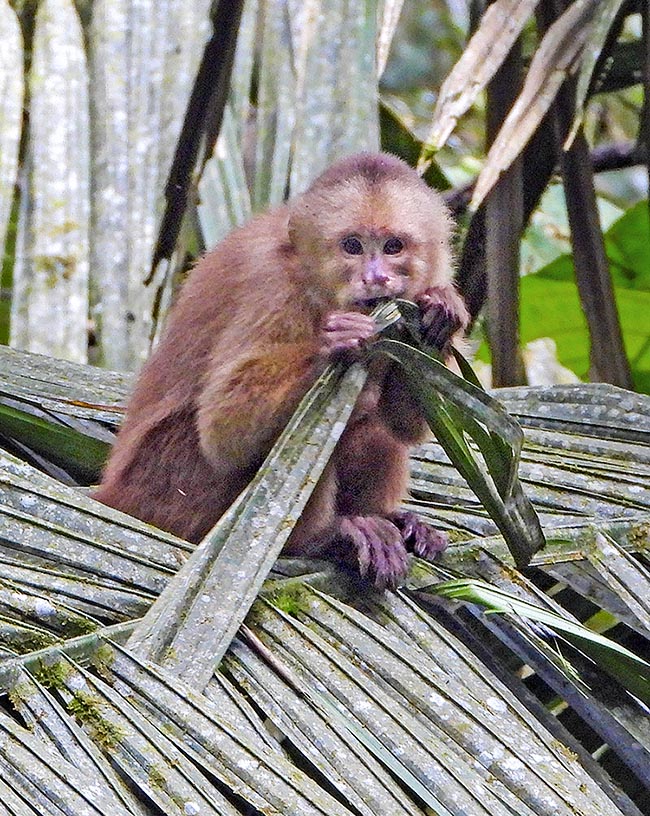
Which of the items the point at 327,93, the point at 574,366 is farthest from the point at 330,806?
the point at 574,366

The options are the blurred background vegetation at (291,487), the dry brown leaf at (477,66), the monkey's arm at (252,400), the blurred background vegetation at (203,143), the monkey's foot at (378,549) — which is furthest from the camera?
the blurred background vegetation at (203,143)

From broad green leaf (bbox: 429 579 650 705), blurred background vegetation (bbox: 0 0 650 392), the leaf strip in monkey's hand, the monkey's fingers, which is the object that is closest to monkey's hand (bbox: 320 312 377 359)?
the monkey's fingers

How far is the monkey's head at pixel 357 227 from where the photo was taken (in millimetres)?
3379

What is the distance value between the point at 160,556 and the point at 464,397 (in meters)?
0.60

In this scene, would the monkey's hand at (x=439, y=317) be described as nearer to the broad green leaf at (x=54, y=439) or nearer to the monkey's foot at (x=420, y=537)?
the monkey's foot at (x=420, y=537)

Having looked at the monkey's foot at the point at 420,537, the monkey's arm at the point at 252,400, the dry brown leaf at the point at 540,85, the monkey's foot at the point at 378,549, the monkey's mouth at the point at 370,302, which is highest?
the dry brown leaf at the point at 540,85

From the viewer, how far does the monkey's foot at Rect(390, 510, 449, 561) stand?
9.45 ft

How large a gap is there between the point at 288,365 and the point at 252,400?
129 mm

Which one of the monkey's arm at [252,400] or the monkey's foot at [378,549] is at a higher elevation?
the monkey's arm at [252,400]

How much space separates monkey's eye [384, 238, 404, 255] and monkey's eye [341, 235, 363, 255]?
0.07m

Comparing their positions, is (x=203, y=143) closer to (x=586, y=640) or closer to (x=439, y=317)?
(x=439, y=317)

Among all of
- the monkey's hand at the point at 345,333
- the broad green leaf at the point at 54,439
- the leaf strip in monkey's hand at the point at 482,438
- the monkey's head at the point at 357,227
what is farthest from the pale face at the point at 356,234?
the leaf strip in monkey's hand at the point at 482,438

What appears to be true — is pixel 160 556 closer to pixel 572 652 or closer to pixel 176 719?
pixel 176 719

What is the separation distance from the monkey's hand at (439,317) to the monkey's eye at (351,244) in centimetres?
48
